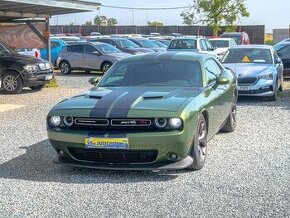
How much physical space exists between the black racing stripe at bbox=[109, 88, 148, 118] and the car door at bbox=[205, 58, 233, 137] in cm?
109

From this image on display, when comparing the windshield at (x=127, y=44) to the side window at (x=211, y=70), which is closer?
the side window at (x=211, y=70)

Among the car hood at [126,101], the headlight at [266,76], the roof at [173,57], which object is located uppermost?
the roof at [173,57]

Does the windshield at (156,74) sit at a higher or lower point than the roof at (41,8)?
lower

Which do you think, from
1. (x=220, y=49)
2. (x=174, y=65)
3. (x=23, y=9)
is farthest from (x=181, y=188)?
(x=220, y=49)

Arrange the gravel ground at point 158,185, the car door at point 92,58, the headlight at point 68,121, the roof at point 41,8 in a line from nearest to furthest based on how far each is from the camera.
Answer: the gravel ground at point 158,185
the headlight at point 68,121
the roof at point 41,8
the car door at point 92,58

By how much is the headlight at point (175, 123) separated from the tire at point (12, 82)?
1038cm

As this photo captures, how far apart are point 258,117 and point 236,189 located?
5202 millimetres

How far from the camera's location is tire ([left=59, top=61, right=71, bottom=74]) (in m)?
22.9

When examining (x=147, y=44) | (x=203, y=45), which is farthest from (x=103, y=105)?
(x=147, y=44)

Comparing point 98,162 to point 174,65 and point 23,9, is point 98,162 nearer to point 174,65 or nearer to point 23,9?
point 174,65

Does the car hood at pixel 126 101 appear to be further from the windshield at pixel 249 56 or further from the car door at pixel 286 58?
the car door at pixel 286 58

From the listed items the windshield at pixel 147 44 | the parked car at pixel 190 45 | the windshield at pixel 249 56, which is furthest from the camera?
the windshield at pixel 147 44

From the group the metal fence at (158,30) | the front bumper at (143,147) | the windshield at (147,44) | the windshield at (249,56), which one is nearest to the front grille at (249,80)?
the windshield at (249,56)

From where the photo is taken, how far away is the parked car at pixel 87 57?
2173 cm
